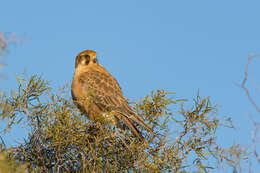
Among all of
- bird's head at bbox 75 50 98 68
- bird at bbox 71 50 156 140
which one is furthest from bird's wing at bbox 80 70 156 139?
bird's head at bbox 75 50 98 68

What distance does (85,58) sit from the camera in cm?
721

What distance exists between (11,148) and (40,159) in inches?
11.8

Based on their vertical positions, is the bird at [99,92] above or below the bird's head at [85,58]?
below

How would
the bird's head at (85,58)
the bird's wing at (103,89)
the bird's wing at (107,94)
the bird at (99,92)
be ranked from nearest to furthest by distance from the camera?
the bird at (99,92) < the bird's wing at (107,94) < the bird's wing at (103,89) < the bird's head at (85,58)

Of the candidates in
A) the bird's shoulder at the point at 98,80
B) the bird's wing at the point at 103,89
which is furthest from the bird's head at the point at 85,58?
the bird's wing at the point at 103,89

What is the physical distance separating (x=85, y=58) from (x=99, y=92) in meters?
1.11

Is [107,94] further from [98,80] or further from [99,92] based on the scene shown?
[98,80]

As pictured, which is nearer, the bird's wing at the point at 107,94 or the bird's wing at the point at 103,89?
the bird's wing at the point at 107,94

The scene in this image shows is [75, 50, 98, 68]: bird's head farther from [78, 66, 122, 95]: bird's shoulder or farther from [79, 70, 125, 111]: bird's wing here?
[79, 70, 125, 111]: bird's wing

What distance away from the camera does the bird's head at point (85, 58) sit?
23.6ft

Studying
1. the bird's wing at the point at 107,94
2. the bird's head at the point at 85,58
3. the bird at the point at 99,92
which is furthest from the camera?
the bird's head at the point at 85,58

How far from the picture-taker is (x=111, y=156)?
389cm

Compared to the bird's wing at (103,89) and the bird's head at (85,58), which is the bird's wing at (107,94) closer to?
the bird's wing at (103,89)

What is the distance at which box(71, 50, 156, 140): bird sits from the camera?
504 centimetres
